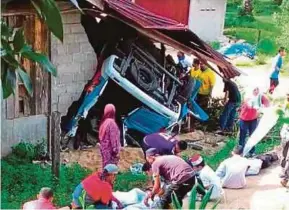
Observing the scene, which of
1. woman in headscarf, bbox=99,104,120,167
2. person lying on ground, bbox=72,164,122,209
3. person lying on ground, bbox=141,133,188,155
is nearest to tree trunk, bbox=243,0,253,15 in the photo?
person lying on ground, bbox=141,133,188,155

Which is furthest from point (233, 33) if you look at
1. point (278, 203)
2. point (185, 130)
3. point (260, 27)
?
point (278, 203)

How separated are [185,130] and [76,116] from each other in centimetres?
224

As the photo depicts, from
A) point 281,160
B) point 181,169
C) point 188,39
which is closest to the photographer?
point 181,169

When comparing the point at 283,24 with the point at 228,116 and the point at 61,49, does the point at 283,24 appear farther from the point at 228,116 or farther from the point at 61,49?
the point at 61,49

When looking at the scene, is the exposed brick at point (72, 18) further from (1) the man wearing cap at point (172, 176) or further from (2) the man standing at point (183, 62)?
(1) the man wearing cap at point (172, 176)

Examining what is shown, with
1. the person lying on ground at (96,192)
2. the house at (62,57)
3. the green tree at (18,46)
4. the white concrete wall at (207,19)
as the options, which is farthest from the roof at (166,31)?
the white concrete wall at (207,19)

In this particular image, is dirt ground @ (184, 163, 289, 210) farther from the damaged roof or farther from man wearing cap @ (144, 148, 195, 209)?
the damaged roof

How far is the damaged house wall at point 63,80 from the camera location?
917 centimetres

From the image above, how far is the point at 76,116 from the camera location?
9.74 metres

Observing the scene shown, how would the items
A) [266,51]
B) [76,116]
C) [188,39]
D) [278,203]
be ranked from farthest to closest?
[266,51]
[188,39]
[76,116]
[278,203]

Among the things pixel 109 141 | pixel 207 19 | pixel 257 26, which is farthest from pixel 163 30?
pixel 257 26

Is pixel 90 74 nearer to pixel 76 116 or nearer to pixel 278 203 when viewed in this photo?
pixel 76 116

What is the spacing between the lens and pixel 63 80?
9.81 metres

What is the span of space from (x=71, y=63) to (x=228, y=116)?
3.07 metres
